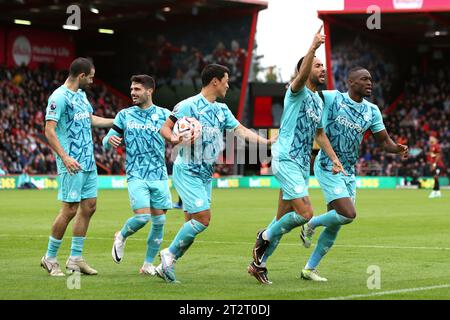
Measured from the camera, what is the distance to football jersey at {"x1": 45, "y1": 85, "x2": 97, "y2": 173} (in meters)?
11.4

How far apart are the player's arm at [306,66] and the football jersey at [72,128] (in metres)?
2.74

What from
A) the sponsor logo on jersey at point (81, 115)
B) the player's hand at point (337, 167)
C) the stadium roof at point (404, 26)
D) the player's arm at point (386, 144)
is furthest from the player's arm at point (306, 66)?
the stadium roof at point (404, 26)

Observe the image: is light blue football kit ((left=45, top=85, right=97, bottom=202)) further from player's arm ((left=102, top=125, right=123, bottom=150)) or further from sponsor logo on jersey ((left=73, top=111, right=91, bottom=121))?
player's arm ((left=102, top=125, right=123, bottom=150))

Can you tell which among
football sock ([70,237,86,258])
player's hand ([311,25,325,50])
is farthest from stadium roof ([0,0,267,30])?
player's hand ([311,25,325,50])

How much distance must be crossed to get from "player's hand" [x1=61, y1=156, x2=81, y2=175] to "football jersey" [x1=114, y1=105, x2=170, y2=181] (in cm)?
82

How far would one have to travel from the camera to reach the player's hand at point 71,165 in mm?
10820

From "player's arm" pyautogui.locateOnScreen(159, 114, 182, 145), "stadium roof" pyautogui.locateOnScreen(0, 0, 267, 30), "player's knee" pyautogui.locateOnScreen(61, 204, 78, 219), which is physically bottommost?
"player's knee" pyautogui.locateOnScreen(61, 204, 78, 219)

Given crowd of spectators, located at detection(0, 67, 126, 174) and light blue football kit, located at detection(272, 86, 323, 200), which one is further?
crowd of spectators, located at detection(0, 67, 126, 174)

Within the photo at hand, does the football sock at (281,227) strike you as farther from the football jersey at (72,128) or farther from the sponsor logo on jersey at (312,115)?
the football jersey at (72,128)

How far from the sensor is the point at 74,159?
1123cm

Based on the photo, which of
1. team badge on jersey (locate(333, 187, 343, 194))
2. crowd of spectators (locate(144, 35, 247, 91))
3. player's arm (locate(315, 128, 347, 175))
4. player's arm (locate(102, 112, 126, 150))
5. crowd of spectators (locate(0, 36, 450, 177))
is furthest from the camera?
crowd of spectators (locate(144, 35, 247, 91))

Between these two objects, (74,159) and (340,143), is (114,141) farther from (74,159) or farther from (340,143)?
(340,143)

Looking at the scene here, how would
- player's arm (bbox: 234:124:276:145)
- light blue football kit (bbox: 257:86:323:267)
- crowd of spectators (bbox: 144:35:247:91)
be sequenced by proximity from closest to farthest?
light blue football kit (bbox: 257:86:323:267) < player's arm (bbox: 234:124:276:145) < crowd of spectators (bbox: 144:35:247:91)
